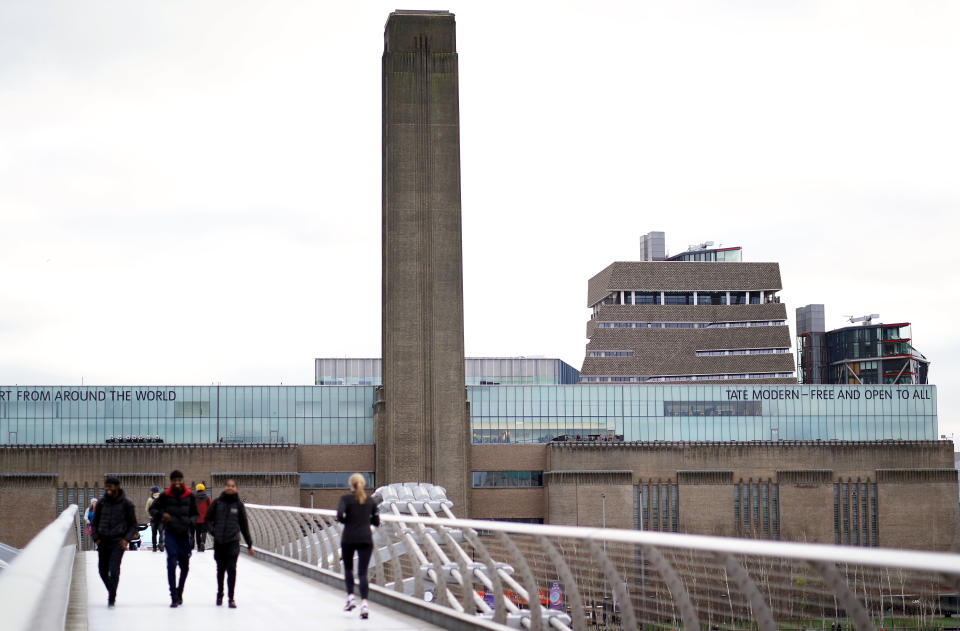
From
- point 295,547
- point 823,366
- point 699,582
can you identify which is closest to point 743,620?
point 699,582

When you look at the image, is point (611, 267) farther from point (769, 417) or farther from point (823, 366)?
point (769, 417)

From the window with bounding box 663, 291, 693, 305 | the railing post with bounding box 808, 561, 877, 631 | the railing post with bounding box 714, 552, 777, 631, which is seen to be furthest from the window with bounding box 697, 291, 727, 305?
the railing post with bounding box 808, 561, 877, 631

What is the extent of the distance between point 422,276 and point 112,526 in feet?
211

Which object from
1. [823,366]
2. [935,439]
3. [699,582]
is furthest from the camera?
[823,366]

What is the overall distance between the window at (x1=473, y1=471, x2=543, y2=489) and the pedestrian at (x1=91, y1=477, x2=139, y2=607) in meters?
66.8

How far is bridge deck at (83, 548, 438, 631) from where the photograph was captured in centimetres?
1543

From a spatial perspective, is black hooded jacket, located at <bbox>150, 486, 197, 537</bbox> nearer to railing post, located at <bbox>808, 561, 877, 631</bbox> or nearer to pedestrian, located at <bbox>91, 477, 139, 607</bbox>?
pedestrian, located at <bbox>91, 477, 139, 607</bbox>

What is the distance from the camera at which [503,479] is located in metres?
84.4

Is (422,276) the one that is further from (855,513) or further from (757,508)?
(855,513)

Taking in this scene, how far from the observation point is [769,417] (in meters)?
91.1

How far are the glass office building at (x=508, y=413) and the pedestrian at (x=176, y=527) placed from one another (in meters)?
68.0

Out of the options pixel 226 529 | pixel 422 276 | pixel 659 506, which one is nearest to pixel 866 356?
pixel 659 506

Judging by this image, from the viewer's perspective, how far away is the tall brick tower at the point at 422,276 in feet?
265

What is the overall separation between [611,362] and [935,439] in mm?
52657
